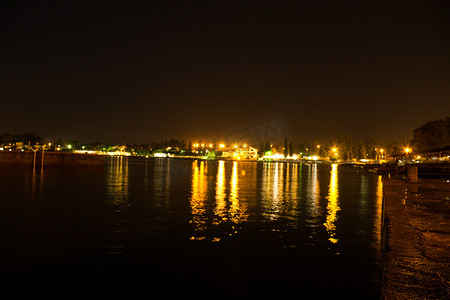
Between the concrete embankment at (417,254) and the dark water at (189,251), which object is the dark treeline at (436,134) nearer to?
the dark water at (189,251)

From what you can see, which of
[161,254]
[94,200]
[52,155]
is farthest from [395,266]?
[52,155]

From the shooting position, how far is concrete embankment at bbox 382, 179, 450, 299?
5071 mm

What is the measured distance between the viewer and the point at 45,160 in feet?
175

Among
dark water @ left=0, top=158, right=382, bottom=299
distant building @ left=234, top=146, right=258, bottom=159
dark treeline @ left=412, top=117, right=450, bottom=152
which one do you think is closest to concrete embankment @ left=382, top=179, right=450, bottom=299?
dark water @ left=0, top=158, right=382, bottom=299

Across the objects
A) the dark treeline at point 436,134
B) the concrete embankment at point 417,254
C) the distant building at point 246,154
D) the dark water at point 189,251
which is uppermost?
the dark treeline at point 436,134

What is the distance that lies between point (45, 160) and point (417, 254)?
184 feet

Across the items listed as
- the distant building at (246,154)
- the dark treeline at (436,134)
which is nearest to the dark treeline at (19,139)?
the distant building at (246,154)

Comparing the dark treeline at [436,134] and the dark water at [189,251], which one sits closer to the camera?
the dark water at [189,251]

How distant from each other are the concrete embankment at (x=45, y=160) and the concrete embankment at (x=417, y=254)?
1911 inches

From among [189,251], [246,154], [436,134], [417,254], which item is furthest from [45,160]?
[246,154]

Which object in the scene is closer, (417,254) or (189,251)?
(417,254)

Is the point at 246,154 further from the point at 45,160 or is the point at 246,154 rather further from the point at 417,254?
the point at 417,254

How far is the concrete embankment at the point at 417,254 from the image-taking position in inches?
200

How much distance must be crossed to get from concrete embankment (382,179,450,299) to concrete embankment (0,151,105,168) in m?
48.5
